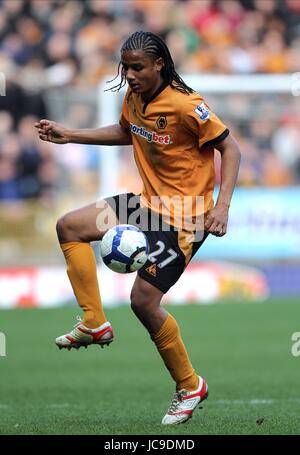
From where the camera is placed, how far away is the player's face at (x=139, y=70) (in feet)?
20.6

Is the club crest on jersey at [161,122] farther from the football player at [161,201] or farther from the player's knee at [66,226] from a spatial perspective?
the player's knee at [66,226]

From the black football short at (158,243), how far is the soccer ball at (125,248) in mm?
90

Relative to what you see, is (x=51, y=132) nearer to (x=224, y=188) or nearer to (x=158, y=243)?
(x=158, y=243)

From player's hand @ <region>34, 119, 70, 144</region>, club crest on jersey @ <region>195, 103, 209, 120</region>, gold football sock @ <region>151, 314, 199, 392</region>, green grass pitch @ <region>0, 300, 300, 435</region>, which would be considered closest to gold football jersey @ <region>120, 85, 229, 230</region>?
club crest on jersey @ <region>195, 103, 209, 120</region>

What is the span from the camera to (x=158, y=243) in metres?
6.49

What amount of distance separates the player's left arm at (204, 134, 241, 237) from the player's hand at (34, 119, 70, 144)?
107 centimetres

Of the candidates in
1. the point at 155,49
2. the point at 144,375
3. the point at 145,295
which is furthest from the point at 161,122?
the point at 144,375

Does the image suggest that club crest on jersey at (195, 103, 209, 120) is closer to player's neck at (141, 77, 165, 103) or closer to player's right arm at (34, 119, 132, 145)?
player's neck at (141, 77, 165, 103)

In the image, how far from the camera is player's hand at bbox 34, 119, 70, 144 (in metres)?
6.75

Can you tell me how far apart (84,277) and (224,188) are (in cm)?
114

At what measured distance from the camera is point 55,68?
17375mm
